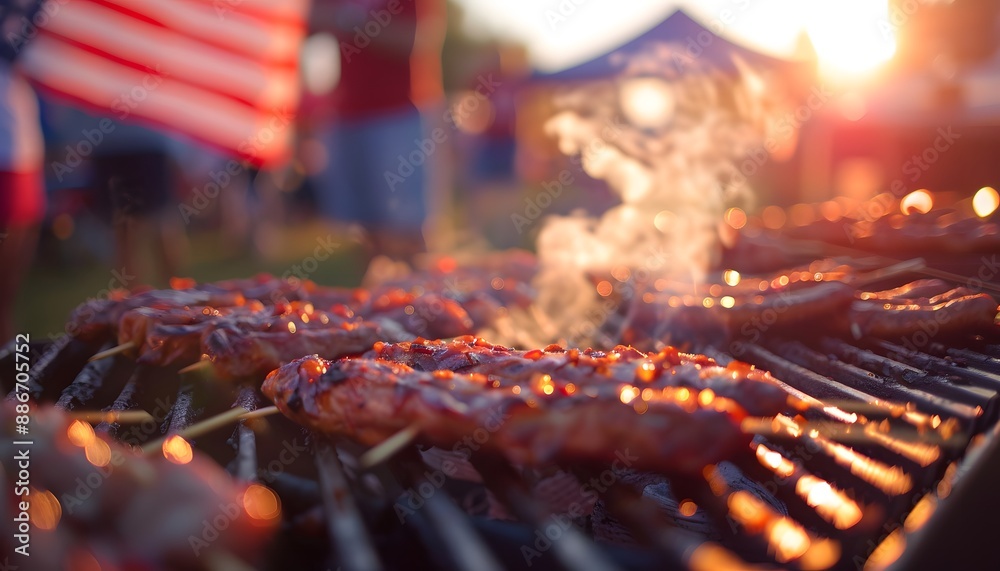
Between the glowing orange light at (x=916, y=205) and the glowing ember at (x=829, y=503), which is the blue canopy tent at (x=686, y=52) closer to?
the glowing orange light at (x=916, y=205)

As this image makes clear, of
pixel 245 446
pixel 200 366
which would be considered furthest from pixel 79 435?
pixel 200 366

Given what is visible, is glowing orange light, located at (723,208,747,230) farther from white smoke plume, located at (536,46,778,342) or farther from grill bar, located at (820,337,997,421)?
grill bar, located at (820,337,997,421)

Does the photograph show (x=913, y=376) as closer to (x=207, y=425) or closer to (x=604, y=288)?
(x=604, y=288)

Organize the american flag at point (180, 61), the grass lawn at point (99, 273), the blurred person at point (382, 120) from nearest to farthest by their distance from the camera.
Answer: the american flag at point (180, 61) → the blurred person at point (382, 120) → the grass lawn at point (99, 273)

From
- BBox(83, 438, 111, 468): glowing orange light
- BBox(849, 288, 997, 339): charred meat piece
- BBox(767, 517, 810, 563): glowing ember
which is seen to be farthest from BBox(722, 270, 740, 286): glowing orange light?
BBox(83, 438, 111, 468): glowing orange light

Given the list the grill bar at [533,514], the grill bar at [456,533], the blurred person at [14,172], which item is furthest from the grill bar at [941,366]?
the blurred person at [14,172]
